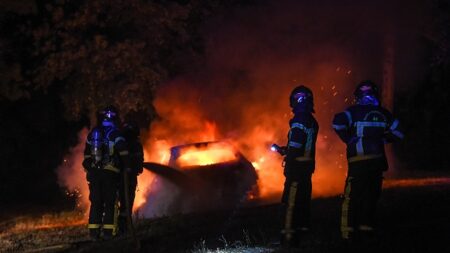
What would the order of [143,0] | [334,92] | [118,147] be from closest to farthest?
[118,147] < [143,0] < [334,92]

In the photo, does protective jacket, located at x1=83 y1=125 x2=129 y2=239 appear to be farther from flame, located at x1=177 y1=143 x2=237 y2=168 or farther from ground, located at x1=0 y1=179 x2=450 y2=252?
flame, located at x1=177 y1=143 x2=237 y2=168

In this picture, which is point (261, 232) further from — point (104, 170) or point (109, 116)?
point (109, 116)

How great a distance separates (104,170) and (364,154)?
4.18 meters

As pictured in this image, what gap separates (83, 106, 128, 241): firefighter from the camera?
9.31 metres

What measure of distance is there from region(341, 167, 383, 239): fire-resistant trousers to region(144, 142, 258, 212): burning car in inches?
236

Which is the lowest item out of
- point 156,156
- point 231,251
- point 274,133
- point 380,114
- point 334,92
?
point 231,251

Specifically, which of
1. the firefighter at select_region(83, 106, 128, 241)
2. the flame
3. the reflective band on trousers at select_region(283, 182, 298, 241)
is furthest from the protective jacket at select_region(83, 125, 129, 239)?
the flame

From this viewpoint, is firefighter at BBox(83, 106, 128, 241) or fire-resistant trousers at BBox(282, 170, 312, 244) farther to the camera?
firefighter at BBox(83, 106, 128, 241)

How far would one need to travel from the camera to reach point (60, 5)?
50.7 ft

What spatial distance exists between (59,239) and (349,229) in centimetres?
489

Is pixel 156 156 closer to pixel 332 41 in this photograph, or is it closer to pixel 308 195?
pixel 332 41

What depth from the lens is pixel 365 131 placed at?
690cm

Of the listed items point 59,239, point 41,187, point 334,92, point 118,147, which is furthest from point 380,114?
point 41,187

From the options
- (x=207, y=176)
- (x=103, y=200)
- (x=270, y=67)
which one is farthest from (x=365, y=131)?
(x=270, y=67)
